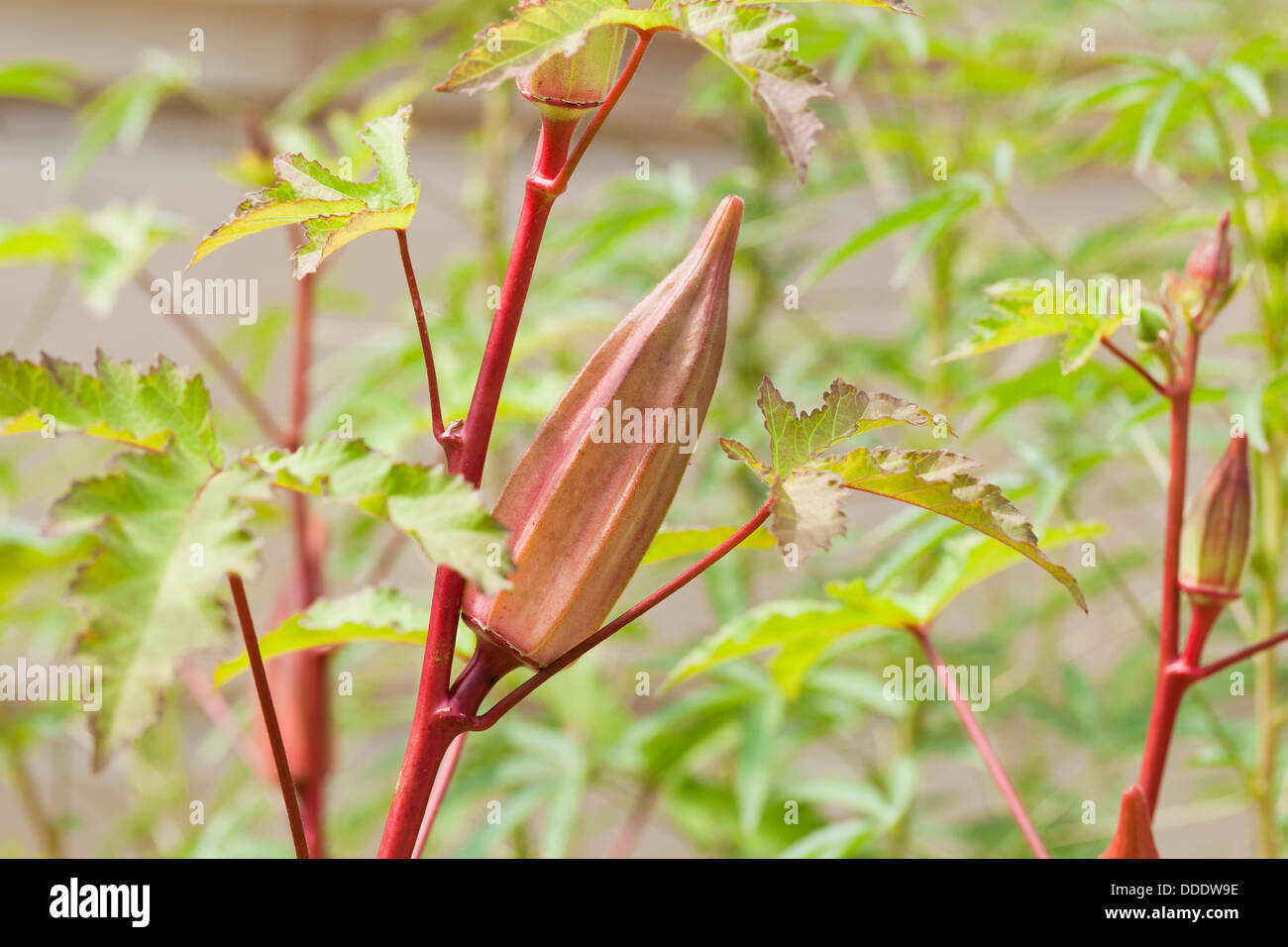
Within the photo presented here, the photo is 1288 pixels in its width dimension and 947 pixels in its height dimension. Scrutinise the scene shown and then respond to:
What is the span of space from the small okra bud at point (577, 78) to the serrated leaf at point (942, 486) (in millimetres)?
77

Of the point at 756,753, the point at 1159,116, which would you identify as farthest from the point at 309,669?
the point at 1159,116

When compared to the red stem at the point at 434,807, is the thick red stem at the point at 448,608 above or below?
above

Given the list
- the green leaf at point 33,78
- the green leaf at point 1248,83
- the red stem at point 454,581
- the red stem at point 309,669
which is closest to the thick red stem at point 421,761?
the red stem at point 454,581

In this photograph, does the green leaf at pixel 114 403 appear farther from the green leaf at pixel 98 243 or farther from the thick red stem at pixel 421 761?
the green leaf at pixel 98 243

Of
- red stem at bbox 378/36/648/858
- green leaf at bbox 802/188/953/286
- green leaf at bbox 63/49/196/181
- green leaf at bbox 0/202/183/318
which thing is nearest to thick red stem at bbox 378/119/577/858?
red stem at bbox 378/36/648/858

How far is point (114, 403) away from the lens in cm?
18

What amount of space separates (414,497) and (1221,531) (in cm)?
20

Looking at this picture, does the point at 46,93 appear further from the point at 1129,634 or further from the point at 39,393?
the point at 1129,634

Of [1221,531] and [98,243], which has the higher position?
[98,243]

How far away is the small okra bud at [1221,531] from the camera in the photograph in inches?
9.7

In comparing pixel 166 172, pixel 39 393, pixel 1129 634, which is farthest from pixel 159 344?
pixel 1129 634

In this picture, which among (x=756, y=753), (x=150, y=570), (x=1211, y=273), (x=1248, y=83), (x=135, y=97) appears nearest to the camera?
(x=150, y=570)

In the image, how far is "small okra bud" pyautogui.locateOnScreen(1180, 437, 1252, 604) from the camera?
0.81 feet

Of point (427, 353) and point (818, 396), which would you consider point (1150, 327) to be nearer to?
point (427, 353)
